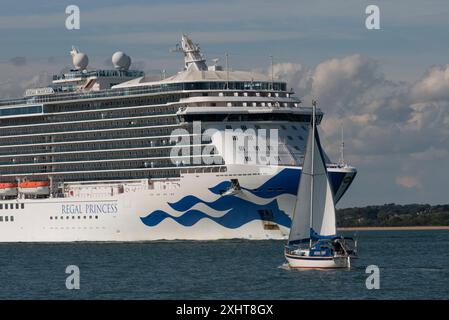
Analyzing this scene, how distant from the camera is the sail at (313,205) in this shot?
193 feet

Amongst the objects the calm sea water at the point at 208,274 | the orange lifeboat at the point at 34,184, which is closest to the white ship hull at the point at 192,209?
the calm sea water at the point at 208,274

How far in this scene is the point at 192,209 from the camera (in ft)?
268

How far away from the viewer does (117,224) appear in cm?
8662

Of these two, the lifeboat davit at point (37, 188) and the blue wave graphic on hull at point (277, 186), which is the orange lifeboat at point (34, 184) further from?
the blue wave graphic on hull at point (277, 186)

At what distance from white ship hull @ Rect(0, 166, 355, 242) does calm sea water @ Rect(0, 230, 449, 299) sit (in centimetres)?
110

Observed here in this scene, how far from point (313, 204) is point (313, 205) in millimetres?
59

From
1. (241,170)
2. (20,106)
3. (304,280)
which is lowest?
(304,280)

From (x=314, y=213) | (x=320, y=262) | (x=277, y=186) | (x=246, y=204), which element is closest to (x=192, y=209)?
(x=246, y=204)

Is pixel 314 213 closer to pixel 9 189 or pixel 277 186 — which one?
pixel 277 186

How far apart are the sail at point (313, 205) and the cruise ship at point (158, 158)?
66.8 ft

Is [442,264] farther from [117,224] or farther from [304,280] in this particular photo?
[117,224]
